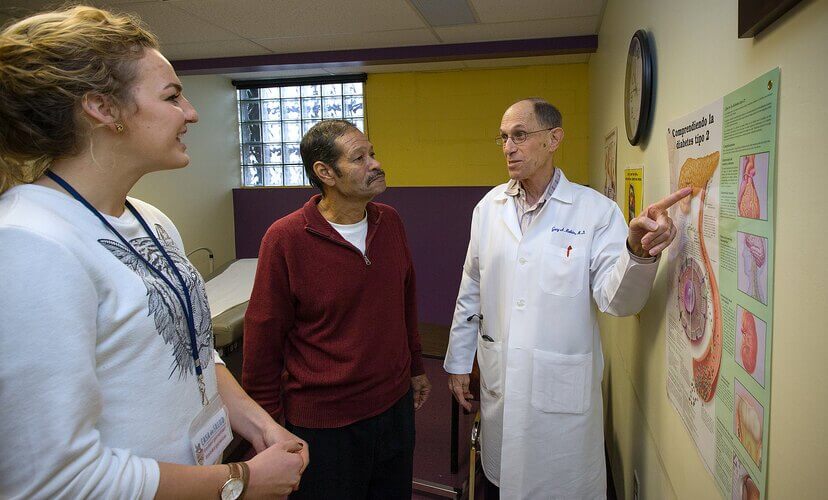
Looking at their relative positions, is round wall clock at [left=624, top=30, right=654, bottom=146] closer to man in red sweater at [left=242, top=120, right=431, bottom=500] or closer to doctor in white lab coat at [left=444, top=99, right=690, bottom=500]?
doctor in white lab coat at [left=444, top=99, right=690, bottom=500]

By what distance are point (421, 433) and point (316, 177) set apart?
2.04m

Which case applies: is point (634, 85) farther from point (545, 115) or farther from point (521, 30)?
point (521, 30)

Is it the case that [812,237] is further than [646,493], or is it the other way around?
[646,493]

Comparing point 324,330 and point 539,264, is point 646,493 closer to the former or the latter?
point 539,264

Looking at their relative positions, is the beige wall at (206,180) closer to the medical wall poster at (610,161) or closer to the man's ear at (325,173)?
the man's ear at (325,173)

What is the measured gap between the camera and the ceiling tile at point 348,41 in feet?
10.8

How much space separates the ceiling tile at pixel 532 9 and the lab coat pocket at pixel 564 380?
1996 millimetres

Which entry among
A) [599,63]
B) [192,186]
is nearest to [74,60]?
[599,63]

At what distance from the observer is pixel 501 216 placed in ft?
6.09

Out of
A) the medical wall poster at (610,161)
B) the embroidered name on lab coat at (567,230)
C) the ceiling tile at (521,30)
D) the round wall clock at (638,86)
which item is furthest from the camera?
the ceiling tile at (521,30)

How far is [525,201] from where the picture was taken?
6.10 feet

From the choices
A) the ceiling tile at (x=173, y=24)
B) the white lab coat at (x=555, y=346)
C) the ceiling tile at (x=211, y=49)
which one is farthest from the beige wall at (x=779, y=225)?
the ceiling tile at (x=211, y=49)

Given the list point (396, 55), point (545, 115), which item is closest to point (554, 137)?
point (545, 115)

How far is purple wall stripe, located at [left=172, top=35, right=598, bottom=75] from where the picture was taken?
335 centimetres
